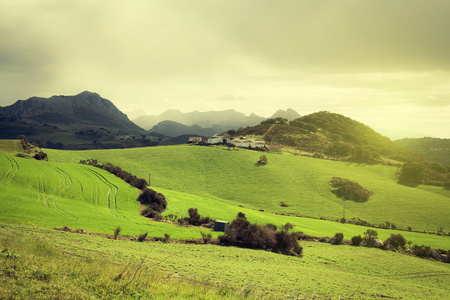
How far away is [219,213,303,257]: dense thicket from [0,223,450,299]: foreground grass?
10.3 feet

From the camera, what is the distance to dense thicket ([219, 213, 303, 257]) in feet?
138

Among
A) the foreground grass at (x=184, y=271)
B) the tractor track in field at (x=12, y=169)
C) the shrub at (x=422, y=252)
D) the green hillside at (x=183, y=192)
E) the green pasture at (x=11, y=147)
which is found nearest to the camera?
the foreground grass at (x=184, y=271)

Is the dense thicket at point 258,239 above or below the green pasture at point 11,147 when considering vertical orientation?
below

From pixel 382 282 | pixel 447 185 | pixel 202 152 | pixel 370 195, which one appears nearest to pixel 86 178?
pixel 382 282

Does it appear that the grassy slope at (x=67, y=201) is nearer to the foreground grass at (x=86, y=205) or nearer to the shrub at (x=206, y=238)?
the foreground grass at (x=86, y=205)

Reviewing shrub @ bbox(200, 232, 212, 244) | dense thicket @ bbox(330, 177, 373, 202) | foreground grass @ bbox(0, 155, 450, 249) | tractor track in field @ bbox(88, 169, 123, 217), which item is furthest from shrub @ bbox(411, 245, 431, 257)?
tractor track in field @ bbox(88, 169, 123, 217)

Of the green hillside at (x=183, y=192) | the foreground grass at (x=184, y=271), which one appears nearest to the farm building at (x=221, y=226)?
the green hillside at (x=183, y=192)

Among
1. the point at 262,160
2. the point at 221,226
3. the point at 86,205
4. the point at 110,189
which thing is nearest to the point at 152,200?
the point at 110,189

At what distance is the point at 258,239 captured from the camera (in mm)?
42906

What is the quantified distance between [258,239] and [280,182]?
72.0 m

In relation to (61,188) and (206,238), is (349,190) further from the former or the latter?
(61,188)

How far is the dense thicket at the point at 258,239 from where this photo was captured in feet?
138

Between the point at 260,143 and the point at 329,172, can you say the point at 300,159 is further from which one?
the point at 260,143

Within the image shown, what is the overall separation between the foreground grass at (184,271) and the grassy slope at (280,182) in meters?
42.7
